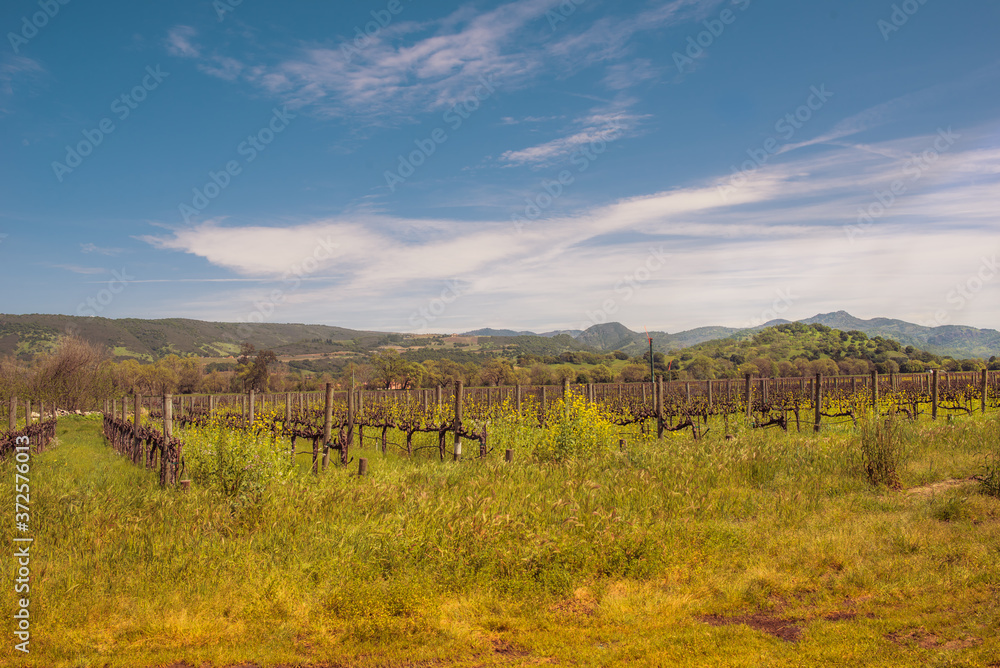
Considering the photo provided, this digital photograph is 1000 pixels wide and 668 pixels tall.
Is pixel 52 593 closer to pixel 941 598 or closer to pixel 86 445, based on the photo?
pixel 941 598

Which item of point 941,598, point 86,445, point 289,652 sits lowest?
point 86,445

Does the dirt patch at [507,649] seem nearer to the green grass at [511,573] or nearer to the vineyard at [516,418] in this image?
the green grass at [511,573]

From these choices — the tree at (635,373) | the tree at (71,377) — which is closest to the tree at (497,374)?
the tree at (635,373)

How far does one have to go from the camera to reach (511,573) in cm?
633

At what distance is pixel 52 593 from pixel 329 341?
18999 centimetres

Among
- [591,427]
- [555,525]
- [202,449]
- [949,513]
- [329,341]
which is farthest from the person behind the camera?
[329,341]

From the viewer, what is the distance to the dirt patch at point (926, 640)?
4457mm

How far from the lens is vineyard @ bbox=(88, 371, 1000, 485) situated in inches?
517

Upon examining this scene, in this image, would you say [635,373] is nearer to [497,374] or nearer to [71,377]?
[497,374]

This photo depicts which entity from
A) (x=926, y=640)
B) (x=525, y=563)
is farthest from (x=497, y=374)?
(x=926, y=640)

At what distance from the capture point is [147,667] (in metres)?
4.77

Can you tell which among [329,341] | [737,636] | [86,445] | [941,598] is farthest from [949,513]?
[329,341]

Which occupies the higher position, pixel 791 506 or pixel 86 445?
pixel 791 506

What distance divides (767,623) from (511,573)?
256 cm
